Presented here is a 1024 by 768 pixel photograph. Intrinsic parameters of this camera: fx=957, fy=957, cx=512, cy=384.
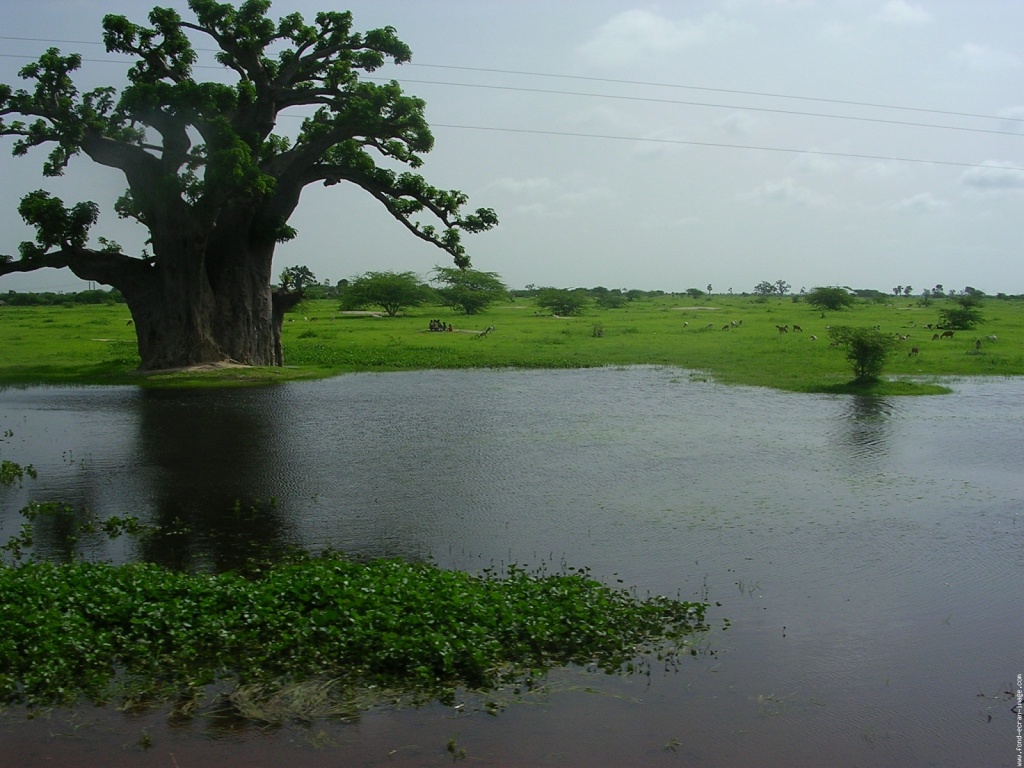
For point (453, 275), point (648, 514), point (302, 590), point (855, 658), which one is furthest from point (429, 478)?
point (453, 275)

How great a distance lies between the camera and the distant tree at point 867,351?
933 inches

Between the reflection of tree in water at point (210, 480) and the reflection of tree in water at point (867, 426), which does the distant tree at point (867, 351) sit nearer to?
the reflection of tree in water at point (867, 426)

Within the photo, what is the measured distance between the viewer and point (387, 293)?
58750 millimetres

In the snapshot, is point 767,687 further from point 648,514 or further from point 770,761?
point 648,514

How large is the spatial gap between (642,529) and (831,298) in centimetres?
5338

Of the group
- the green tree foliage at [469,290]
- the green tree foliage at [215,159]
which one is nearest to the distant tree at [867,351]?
the green tree foliage at [215,159]

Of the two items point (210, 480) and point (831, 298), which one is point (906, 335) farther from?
point (210, 480)

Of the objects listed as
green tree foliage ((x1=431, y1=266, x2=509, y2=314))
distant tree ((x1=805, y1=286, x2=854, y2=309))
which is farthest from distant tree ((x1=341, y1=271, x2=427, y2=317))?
distant tree ((x1=805, y1=286, x2=854, y2=309))

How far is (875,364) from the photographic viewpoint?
23.9 m

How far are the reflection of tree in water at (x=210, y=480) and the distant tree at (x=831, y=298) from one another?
155ft

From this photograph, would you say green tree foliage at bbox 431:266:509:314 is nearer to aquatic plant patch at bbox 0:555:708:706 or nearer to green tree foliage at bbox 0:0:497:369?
green tree foliage at bbox 0:0:497:369

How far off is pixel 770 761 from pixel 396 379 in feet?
69.5

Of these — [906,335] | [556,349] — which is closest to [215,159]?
[556,349]

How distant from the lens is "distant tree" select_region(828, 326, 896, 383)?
2370cm
